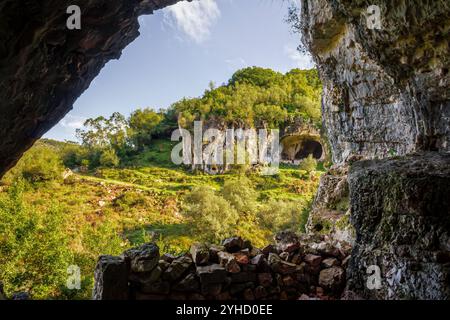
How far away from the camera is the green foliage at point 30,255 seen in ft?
51.2

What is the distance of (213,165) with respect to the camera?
2397 inches

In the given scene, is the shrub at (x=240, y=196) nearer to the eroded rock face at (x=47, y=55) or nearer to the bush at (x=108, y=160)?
the eroded rock face at (x=47, y=55)

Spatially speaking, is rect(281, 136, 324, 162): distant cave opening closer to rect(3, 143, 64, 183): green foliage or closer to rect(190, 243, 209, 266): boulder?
rect(3, 143, 64, 183): green foliage

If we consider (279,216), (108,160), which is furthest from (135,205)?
(108,160)

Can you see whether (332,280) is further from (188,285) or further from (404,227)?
(188,285)

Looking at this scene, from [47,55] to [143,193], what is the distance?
36.4 m

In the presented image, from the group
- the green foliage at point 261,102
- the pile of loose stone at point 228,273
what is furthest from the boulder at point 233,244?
the green foliage at point 261,102

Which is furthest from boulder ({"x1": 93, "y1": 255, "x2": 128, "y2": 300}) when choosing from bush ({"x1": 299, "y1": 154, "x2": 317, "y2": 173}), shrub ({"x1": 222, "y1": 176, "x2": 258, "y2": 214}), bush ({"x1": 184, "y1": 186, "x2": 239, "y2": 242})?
bush ({"x1": 299, "y1": 154, "x2": 317, "y2": 173})

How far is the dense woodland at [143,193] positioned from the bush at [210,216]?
12 cm

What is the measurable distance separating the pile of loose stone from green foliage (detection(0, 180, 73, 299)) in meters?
15.1

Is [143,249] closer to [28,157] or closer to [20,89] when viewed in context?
[20,89]

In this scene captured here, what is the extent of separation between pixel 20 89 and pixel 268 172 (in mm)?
53524
